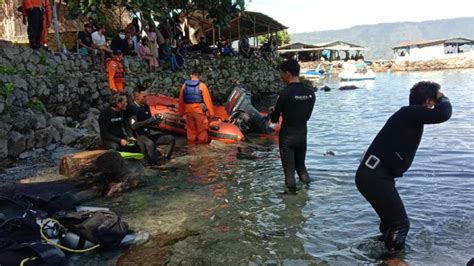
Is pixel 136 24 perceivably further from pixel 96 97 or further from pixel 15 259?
pixel 15 259

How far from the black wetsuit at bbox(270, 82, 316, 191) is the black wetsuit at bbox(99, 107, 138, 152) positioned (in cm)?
317

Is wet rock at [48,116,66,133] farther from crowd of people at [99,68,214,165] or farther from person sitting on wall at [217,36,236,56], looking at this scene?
person sitting on wall at [217,36,236,56]

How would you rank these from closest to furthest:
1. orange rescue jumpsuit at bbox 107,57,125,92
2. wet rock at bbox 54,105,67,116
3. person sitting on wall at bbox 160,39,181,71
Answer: wet rock at bbox 54,105,67,116, orange rescue jumpsuit at bbox 107,57,125,92, person sitting on wall at bbox 160,39,181,71

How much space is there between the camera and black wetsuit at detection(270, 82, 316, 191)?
582 cm

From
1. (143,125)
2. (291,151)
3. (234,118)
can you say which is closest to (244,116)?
(234,118)

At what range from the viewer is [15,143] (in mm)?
8539

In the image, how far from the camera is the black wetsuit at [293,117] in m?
5.82

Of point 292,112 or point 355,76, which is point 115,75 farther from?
point 355,76

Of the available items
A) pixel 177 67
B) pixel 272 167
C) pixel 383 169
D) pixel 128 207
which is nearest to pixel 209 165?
pixel 272 167

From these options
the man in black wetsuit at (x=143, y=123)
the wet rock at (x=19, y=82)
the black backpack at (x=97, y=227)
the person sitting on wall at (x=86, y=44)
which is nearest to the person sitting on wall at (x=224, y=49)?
the person sitting on wall at (x=86, y=44)

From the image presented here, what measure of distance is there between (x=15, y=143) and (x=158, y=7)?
327 inches

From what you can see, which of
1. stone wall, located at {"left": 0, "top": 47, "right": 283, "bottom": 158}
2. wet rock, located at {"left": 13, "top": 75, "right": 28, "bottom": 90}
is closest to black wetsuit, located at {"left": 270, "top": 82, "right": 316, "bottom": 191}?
stone wall, located at {"left": 0, "top": 47, "right": 283, "bottom": 158}

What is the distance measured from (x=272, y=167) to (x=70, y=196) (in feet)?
12.9

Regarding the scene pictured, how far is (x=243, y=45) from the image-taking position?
24625 millimetres
